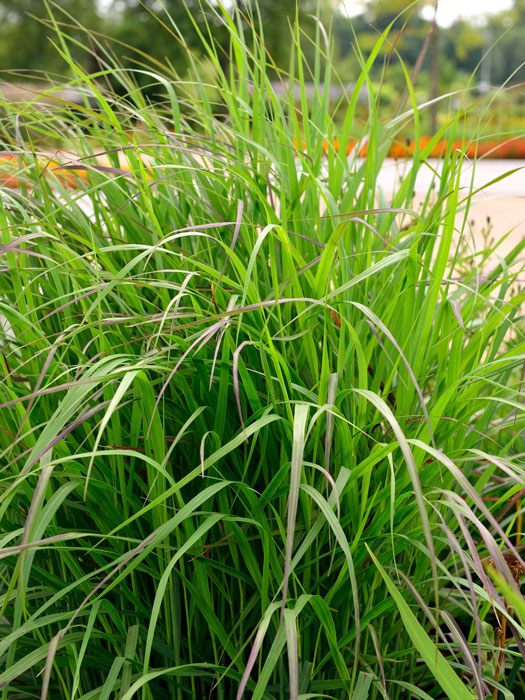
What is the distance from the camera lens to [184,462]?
3.53 feet

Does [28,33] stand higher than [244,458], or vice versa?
[244,458]

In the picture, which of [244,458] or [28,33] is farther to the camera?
[28,33]

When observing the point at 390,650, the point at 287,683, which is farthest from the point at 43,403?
the point at 390,650

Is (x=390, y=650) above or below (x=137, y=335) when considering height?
below

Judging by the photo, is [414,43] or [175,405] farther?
[414,43]

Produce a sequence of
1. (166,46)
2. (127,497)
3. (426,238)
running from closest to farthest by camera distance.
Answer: (127,497)
(426,238)
(166,46)

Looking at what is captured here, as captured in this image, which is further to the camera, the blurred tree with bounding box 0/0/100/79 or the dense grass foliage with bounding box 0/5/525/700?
the blurred tree with bounding box 0/0/100/79

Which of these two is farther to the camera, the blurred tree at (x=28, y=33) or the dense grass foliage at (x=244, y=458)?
the blurred tree at (x=28, y=33)

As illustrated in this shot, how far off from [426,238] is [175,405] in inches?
19.9

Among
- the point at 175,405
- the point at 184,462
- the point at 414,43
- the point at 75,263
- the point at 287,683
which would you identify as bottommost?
the point at 414,43

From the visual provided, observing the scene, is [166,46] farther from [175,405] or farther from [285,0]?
[175,405]

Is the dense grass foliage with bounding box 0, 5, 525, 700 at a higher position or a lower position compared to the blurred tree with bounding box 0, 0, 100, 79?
higher

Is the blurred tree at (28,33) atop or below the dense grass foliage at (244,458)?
below

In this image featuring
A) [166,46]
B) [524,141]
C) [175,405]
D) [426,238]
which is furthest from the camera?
[166,46]
